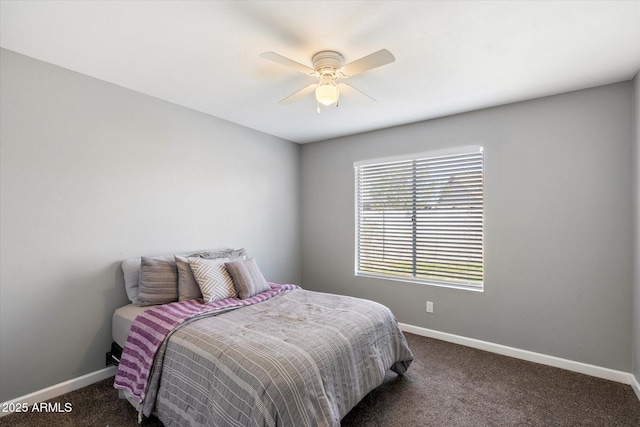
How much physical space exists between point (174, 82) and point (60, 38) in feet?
2.49

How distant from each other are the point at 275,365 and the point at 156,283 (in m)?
1.48

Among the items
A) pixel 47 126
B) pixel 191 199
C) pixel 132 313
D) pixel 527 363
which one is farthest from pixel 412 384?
pixel 47 126

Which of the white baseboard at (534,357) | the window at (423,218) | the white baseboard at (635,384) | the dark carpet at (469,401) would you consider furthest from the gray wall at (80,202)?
the white baseboard at (635,384)

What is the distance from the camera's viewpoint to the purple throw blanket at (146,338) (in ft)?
6.41

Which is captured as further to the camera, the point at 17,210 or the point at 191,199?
the point at 191,199

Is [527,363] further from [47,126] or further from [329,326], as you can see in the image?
[47,126]

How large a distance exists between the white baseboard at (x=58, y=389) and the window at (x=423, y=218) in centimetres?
285

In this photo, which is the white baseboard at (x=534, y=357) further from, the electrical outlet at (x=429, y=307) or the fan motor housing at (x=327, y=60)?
the fan motor housing at (x=327, y=60)

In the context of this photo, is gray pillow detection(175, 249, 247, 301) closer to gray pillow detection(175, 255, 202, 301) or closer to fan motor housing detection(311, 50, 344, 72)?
gray pillow detection(175, 255, 202, 301)

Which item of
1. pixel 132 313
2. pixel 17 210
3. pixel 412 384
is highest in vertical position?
pixel 17 210

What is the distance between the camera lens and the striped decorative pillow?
2.53 meters

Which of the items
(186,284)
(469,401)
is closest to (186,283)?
(186,284)

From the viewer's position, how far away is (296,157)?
15.0 ft

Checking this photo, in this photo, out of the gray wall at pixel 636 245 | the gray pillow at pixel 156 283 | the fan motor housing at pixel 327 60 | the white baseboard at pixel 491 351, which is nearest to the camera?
the fan motor housing at pixel 327 60
